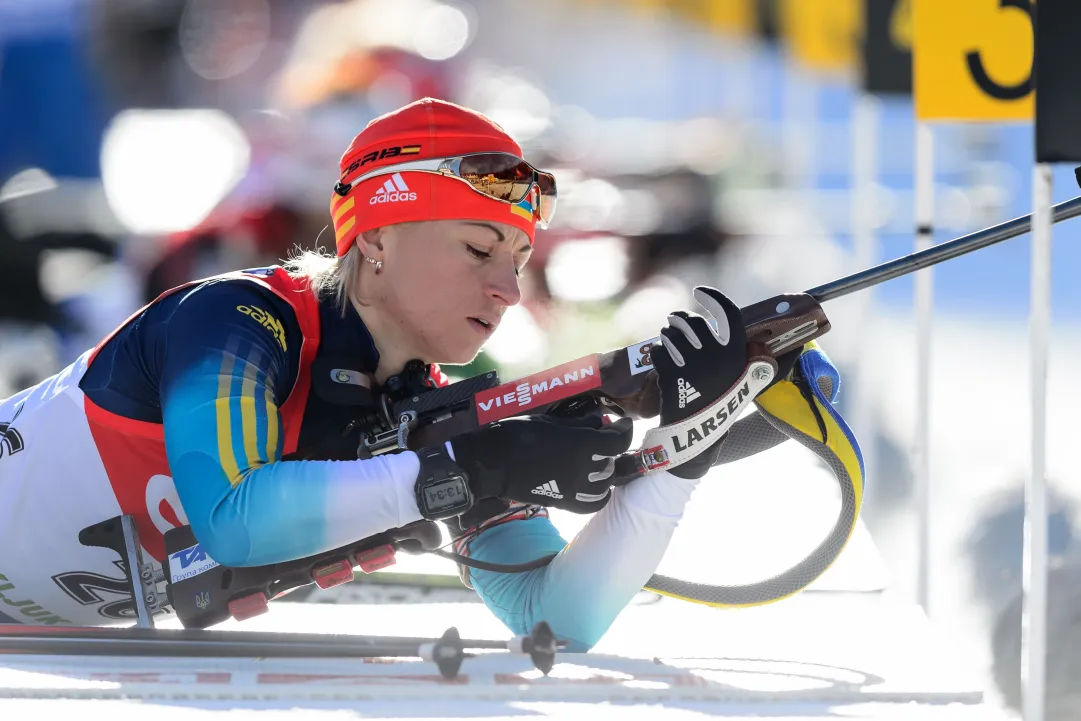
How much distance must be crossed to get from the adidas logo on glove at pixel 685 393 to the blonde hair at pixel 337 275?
0.81m

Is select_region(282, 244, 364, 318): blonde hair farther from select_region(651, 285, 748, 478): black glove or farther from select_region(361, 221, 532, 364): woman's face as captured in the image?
select_region(651, 285, 748, 478): black glove

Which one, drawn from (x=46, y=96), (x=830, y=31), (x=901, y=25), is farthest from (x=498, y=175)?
(x=46, y=96)

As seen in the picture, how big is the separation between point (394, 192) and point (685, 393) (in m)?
0.84

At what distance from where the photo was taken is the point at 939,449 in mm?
7148

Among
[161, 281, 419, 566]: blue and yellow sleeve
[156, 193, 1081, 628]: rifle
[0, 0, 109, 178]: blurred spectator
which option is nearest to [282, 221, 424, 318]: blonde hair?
[156, 193, 1081, 628]: rifle

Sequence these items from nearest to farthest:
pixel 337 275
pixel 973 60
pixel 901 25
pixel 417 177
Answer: pixel 417 177
pixel 337 275
pixel 973 60
pixel 901 25

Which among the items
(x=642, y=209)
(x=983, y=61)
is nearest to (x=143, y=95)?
(x=642, y=209)

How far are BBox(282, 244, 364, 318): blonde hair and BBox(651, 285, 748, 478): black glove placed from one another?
2.57ft

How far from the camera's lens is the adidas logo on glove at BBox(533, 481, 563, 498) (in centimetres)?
257

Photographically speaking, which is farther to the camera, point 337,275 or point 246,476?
point 337,275

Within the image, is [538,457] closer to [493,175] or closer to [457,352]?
[457,352]

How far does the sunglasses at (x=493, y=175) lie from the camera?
2.92 m

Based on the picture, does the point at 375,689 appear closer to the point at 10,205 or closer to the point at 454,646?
the point at 454,646

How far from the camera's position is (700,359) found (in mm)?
2547
